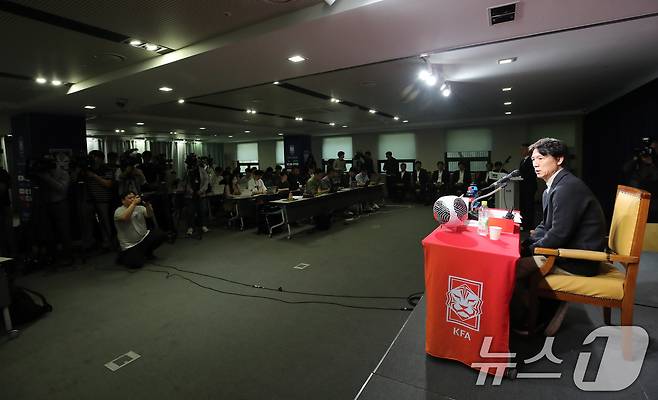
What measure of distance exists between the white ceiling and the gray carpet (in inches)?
97.5

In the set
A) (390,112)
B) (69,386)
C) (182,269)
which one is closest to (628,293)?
(69,386)

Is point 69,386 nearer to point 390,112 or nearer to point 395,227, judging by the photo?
point 395,227

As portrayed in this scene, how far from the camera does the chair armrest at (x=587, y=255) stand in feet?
5.78

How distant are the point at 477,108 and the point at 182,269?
25.8ft

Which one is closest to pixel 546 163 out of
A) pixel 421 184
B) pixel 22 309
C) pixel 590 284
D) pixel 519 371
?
pixel 590 284

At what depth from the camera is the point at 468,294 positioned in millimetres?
1780

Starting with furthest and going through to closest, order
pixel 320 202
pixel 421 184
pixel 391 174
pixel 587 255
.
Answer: pixel 391 174 < pixel 421 184 < pixel 320 202 < pixel 587 255

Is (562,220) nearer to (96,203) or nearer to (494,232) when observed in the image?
(494,232)

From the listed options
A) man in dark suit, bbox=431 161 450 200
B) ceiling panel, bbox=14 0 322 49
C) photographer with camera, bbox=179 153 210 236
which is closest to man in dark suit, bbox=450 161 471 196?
man in dark suit, bbox=431 161 450 200

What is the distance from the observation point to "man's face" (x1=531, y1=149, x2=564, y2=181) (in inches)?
79.0

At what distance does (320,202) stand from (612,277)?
203 inches

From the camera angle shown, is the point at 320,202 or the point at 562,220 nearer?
the point at 562,220

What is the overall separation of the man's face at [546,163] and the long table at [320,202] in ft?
14.2

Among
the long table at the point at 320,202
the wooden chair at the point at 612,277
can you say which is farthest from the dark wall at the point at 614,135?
the long table at the point at 320,202
